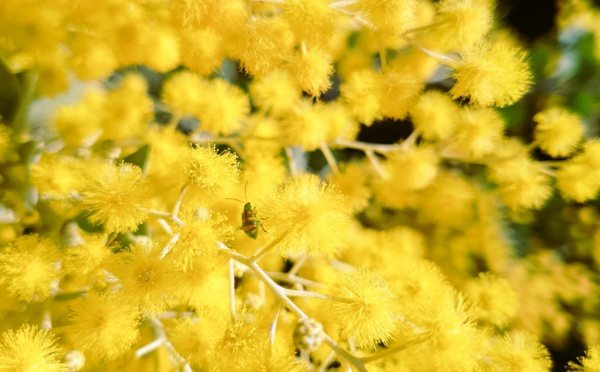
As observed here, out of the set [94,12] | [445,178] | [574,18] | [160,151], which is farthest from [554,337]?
[94,12]

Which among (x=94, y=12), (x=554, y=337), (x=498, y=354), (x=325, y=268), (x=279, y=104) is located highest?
(x=94, y=12)

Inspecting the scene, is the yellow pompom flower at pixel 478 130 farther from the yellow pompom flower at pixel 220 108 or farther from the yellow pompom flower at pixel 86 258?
the yellow pompom flower at pixel 86 258

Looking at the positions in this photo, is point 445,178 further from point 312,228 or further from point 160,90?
point 160,90

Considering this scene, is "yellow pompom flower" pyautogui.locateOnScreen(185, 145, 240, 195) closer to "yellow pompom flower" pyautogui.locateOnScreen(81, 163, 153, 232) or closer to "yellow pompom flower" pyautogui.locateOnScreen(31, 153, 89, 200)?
"yellow pompom flower" pyautogui.locateOnScreen(81, 163, 153, 232)

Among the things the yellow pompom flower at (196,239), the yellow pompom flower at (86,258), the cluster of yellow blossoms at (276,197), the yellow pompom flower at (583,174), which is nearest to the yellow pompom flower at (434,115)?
the cluster of yellow blossoms at (276,197)

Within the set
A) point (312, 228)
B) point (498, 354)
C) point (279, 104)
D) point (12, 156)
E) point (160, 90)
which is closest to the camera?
point (312, 228)

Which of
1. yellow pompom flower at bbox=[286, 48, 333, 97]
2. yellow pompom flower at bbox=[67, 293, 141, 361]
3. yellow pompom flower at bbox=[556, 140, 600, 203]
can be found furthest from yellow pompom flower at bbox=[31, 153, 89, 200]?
yellow pompom flower at bbox=[556, 140, 600, 203]
